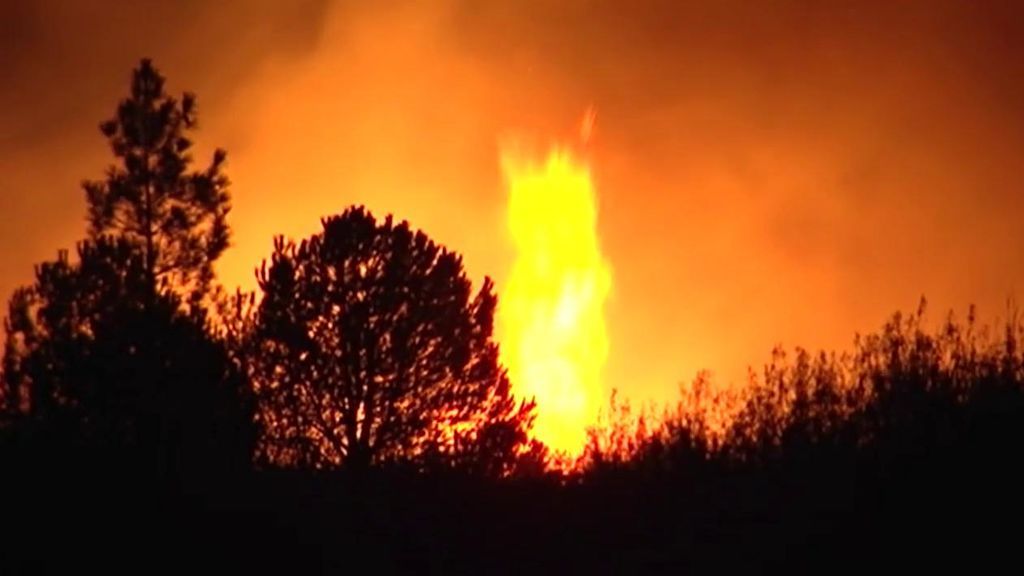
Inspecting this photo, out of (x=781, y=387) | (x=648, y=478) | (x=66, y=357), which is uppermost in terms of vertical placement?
(x=66, y=357)

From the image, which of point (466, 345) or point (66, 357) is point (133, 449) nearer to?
point (66, 357)

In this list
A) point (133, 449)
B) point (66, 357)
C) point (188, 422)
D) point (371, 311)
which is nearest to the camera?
point (133, 449)

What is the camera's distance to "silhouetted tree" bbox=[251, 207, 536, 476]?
33.9 meters

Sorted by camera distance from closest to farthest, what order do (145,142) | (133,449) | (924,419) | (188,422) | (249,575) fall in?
(924,419), (249,575), (133,449), (188,422), (145,142)

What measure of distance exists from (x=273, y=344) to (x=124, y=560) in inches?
821

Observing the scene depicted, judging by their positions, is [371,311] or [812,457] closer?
[812,457]

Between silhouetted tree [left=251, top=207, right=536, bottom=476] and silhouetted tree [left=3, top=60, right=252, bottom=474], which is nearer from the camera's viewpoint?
silhouetted tree [left=3, top=60, right=252, bottom=474]

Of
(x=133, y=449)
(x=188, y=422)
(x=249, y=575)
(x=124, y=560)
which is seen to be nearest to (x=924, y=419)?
(x=249, y=575)

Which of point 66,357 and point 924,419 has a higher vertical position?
point 66,357

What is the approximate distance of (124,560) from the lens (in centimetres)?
1434

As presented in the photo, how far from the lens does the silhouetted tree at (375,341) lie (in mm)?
33938

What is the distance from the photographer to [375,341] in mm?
34500

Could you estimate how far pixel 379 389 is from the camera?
34.3m

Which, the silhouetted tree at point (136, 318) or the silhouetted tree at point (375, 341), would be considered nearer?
the silhouetted tree at point (136, 318)
